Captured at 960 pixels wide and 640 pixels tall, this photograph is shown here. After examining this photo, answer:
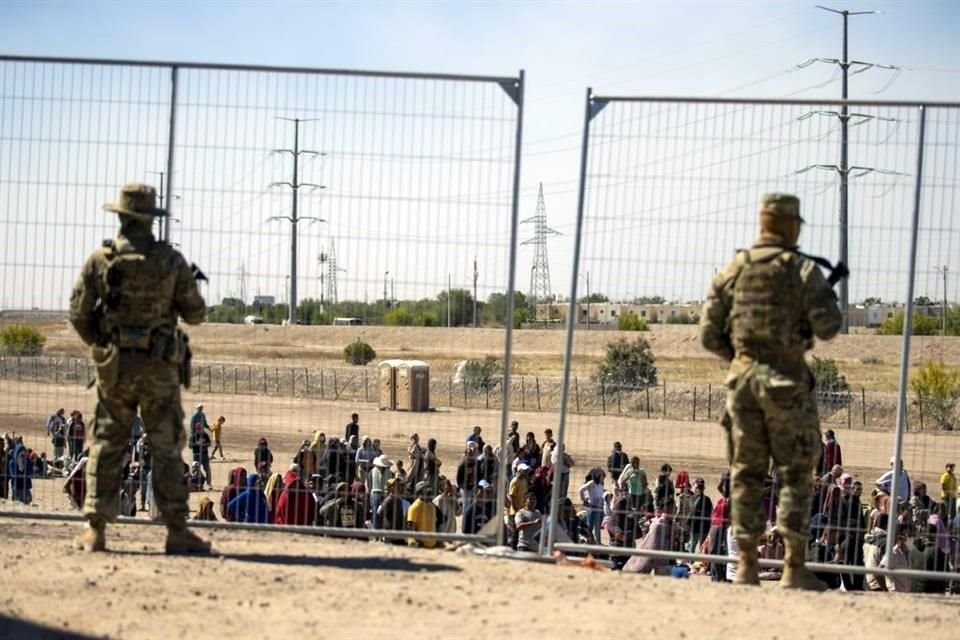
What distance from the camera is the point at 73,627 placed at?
667 cm

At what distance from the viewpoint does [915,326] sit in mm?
10492

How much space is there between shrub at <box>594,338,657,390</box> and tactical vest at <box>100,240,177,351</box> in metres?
4.71

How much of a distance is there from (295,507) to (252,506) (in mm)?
1119

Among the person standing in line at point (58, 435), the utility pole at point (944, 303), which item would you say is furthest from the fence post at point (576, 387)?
the person standing in line at point (58, 435)

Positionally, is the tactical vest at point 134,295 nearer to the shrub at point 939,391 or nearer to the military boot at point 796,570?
the military boot at point 796,570

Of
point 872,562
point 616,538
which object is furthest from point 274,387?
point 872,562

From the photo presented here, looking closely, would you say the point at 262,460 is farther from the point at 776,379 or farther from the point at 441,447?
the point at 441,447


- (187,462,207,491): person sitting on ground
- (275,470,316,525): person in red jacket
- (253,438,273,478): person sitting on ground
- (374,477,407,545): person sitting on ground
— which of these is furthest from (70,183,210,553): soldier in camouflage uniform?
(187,462,207,491): person sitting on ground

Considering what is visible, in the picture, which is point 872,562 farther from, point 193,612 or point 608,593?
point 193,612

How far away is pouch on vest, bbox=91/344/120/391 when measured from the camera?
8.17m

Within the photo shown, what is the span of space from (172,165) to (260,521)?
10.4 ft

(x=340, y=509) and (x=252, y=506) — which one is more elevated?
(x=340, y=509)

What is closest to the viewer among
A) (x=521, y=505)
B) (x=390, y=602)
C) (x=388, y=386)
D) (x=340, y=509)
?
(x=390, y=602)

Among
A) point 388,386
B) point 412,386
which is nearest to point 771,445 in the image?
point 412,386
